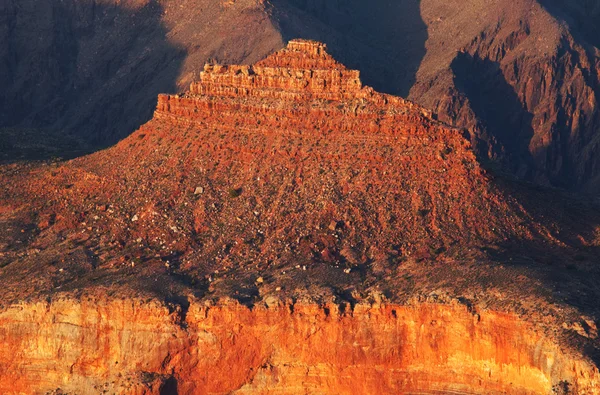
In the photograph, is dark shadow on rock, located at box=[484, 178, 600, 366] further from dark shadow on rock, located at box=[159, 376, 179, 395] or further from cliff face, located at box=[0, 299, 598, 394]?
dark shadow on rock, located at box=[159, 376, 179, 395]

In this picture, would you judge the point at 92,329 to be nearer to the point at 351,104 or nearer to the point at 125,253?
the point at 125,253

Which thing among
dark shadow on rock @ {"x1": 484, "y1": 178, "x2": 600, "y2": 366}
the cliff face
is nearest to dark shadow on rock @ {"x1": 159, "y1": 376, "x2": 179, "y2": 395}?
the cliff face

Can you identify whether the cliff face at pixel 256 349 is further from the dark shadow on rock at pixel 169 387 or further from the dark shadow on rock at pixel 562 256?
the dark shadow on rock at pixel 562 256

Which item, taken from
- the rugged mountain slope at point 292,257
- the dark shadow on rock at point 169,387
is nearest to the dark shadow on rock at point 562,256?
the rugged mountain slope at point 292,257

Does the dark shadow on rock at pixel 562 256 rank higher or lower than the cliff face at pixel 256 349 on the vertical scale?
higher

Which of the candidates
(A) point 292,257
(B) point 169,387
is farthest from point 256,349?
(A) point 292,257

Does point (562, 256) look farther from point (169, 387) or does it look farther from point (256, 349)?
point (169, 387)
